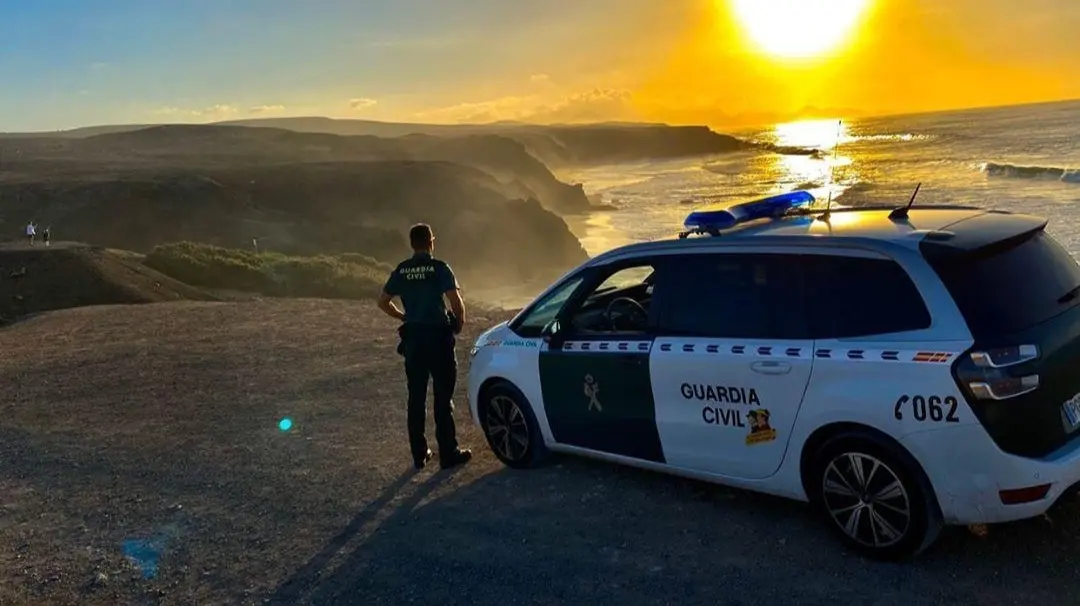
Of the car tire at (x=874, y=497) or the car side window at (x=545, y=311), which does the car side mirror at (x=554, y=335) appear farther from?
the car tire at (x=874, y=497)

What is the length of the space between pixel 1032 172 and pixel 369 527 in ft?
168

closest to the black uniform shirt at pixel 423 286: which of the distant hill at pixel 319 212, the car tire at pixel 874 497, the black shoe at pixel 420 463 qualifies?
the black shoe at pixel 420 463

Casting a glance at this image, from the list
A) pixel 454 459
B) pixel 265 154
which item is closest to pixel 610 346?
pixel 454 459

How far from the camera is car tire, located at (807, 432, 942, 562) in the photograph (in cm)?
467

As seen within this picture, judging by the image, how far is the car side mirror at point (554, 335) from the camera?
255 inches

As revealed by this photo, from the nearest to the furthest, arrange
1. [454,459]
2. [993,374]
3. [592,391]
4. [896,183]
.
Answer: [993,374] → [592,391] → [454,459] → [896,183]

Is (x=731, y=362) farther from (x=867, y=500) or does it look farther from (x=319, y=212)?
(x=319, y=212)

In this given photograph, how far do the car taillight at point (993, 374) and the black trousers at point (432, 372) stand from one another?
12.6 feet

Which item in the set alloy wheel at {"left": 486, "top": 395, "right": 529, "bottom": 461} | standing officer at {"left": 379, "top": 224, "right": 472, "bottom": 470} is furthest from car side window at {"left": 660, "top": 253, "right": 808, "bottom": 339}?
standing officer at {"left": 379, "top": 224, "right": 472, "bottom": 470}

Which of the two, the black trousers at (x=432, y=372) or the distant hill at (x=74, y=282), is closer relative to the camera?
the black trousers at (x=432, y=372)

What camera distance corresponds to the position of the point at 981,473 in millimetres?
4430

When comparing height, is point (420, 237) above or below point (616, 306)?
above

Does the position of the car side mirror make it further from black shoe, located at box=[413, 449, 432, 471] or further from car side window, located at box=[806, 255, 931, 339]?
car side window, located at box=[806, 255, 931, 339]

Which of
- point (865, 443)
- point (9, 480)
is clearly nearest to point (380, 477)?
point (9, 480)
